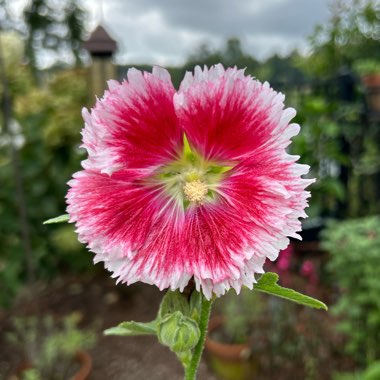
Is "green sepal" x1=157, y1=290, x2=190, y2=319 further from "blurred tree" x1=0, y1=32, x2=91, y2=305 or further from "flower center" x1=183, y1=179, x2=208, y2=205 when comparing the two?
"blurred tree" x1=0, y1=32, x2=91, y2=305

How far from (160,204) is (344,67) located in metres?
4.07

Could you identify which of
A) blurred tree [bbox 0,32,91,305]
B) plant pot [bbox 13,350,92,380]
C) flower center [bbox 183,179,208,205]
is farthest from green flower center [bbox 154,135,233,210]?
blurred tree [bbox 0,32,91,305]

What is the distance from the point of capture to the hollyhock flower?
40 centimetres

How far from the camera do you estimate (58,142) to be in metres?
2.45

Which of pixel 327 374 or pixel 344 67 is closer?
pixel 327 374

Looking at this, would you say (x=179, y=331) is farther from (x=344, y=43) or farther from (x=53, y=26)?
(x=53, y=26)

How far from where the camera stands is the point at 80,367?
2135 millimetres

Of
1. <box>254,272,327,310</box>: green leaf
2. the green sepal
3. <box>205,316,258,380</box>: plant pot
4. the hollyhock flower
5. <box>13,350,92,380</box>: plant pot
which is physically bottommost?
<box>13,350,92,380</box>: plant pot

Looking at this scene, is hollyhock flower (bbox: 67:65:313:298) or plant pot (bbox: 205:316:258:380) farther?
plant pot (bbox: 205:316:258:380)

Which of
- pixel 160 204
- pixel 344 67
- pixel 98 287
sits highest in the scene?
pixel 344 67

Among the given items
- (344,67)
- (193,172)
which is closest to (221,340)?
(193,172)

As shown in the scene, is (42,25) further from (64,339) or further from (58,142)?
(64,339)

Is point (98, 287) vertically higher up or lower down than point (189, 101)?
lower down

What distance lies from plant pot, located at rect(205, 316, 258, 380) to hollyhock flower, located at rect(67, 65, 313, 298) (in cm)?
174
